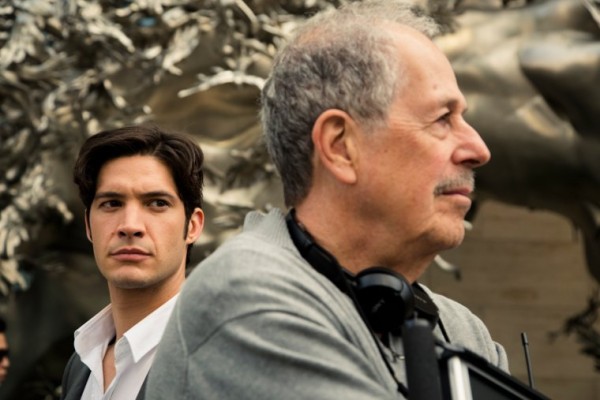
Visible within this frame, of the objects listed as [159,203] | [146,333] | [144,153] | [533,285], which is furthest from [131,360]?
[533,285]

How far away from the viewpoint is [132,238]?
254cm

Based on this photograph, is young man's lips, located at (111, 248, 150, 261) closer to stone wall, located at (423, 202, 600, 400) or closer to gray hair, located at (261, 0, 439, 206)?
gray hair, located at (261, 0, 439, 206)

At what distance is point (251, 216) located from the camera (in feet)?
5.50

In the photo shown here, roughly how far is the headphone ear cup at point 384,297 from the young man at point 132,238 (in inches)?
38.4

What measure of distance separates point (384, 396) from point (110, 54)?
5262 millimetres

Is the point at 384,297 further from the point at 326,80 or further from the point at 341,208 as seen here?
the point at 326,80

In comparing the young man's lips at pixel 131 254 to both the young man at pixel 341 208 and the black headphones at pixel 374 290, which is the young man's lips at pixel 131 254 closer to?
the young man at pixel 341 208

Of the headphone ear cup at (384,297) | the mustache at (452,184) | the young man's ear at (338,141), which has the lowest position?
the headphone ear cup at (384,297)

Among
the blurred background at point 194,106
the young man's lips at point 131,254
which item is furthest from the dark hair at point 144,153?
the blurred background at point 194,106

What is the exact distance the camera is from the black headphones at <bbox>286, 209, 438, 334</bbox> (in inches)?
58.3

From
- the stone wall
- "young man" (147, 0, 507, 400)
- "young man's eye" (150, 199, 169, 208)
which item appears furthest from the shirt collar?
the stone wall

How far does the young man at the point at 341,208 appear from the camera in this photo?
1.42 metres

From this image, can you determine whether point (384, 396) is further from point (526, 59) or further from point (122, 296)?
point (526, 59)

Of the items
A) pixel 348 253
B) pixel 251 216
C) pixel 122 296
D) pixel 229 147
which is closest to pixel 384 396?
pixel 348 253
